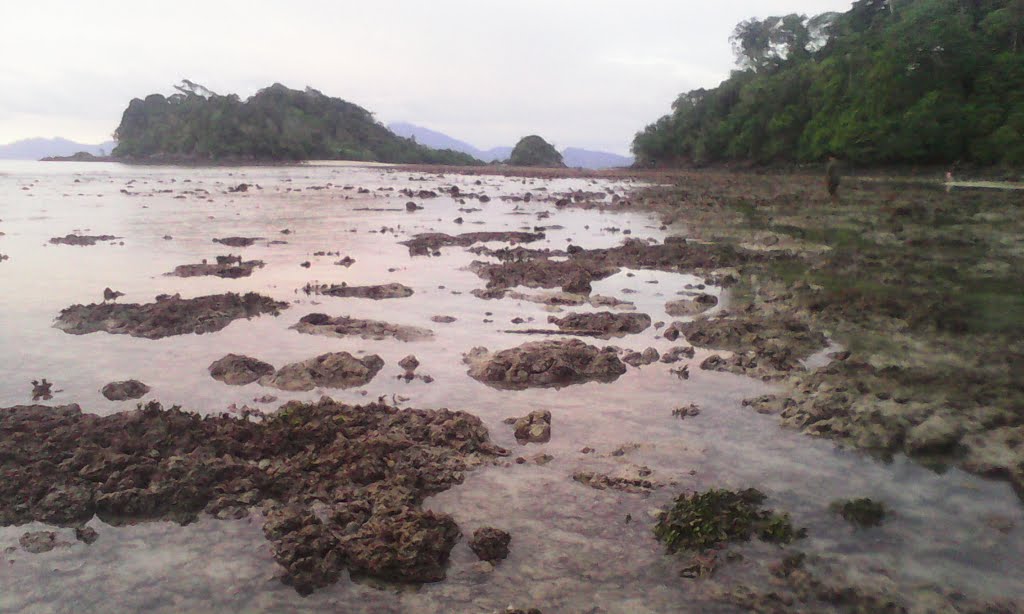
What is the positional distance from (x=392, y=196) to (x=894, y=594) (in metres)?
35.7

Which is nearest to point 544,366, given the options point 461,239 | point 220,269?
point 220,269

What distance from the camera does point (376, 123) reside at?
563 ft

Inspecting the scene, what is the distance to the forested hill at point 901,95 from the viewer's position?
4394 centimetres

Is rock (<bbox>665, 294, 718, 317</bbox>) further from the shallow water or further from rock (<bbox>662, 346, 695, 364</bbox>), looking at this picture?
rock (<bbox>662, 346, 695, 364</bbox>)

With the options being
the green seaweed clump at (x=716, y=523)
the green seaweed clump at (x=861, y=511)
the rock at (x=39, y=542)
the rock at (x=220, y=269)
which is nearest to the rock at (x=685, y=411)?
the green seaweed clump at (x=716, y=523)

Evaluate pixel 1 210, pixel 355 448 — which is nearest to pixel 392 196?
pixel 1 210

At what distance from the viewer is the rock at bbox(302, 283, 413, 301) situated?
36.8ft

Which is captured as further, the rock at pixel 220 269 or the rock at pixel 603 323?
the rock at pixel 220 269

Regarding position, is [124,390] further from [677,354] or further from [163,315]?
[677,354]

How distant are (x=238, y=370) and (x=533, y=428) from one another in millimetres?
3436

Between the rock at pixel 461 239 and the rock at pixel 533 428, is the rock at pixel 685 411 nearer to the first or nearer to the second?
the rock at pixel 533 428

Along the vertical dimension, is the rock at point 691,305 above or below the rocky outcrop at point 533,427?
above

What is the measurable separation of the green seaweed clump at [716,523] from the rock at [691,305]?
5.58 meters

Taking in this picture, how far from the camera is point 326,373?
23.8ft
